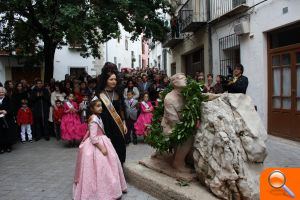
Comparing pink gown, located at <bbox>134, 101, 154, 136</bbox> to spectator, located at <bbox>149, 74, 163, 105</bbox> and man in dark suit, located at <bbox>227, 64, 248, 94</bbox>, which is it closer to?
spectator, located at <bbox>149, 74, 163, 105</bbox>

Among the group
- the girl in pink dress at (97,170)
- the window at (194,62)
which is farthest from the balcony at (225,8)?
the girl in pink dress at (97,170)

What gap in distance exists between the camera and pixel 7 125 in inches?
384

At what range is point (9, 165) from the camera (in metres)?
8.05

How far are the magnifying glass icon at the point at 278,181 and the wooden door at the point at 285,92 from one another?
7421 mm

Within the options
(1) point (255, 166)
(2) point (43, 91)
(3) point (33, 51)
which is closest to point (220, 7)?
(2) point (43, 91)

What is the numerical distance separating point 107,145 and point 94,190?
632 millimetres

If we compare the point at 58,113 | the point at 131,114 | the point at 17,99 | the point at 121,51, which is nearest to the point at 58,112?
the point at 58,113

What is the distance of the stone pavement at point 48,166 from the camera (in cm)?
591

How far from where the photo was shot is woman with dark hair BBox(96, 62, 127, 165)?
231 inches

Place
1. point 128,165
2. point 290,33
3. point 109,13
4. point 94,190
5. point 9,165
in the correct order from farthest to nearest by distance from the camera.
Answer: point 109,13
point 290,33
point 9,165
point 128,165
point 94,190

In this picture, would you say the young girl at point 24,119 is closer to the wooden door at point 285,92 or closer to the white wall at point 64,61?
the wooden door at point 285,92

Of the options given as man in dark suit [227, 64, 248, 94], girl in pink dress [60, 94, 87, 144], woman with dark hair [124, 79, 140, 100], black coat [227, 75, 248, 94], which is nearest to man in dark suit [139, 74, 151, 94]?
woman with dark hair [124, 79, 140, 100]

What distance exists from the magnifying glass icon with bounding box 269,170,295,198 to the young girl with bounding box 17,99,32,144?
378 inches

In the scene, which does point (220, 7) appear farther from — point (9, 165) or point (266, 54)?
point (9, 165)
